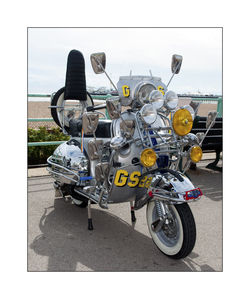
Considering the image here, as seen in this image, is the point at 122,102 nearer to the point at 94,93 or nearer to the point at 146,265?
the point at 146,265

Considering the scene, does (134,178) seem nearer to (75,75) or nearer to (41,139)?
(75,75)

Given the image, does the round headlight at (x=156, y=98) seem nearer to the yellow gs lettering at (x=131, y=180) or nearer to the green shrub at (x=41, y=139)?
the yellow gs lettering at (x=131, y=180)

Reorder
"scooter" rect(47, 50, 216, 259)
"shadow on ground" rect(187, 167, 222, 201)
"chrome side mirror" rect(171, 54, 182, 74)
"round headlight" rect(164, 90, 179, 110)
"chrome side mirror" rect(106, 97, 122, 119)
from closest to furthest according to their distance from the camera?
"scooter" rect(47, 50, 216, 259) < "chrome side mirror" rect(106, 97, 122, 119) < "round headlight" rect(164, 90, 179, 110) < "chrome side mirror" rect(171, 54, 182, 74) < "shadow on ground" rect(187, 167, 222, 201)

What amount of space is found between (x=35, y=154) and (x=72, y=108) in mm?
2888

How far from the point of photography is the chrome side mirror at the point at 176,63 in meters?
3.97

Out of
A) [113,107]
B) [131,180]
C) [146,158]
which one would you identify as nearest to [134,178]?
[131,180]

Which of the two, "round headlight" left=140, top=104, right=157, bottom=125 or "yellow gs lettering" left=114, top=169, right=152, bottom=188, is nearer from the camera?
"round headlight" left=140, top=104, right=157, bottom=125

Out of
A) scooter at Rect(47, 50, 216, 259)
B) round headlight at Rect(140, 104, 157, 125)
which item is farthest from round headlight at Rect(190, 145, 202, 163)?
round headlight at Rect(140, 104, 157, 125)

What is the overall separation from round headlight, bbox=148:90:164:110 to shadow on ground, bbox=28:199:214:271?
1.57 meters

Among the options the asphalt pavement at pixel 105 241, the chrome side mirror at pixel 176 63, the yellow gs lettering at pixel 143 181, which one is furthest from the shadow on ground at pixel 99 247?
the chrome side mirror at pixel 176 63

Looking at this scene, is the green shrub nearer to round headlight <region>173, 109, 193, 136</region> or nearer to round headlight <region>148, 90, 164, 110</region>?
round headlight <region>148, 90, 164, 110</region>

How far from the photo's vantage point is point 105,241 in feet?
12.1

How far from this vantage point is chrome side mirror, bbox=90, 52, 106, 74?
353 cm

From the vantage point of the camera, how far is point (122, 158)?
11.4 ft
